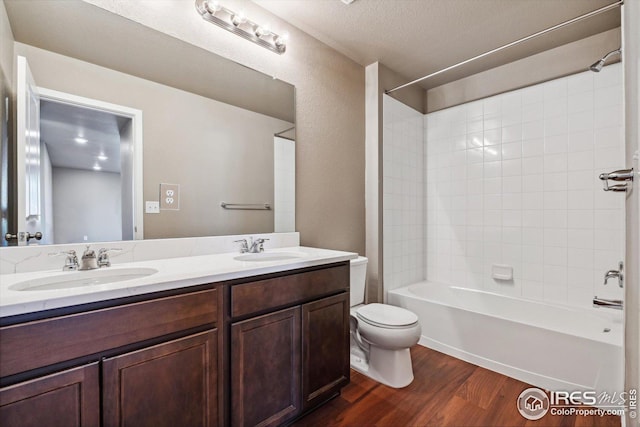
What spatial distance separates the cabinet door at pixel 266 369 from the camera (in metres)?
1.17

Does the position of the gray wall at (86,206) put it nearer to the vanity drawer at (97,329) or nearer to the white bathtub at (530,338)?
the vanity drawer at (97,329)

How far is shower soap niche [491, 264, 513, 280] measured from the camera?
8.30 ft

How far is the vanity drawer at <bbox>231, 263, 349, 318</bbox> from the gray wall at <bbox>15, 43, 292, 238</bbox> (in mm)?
569

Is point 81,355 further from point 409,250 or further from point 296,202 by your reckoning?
point 409,250

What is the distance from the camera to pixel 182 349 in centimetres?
103

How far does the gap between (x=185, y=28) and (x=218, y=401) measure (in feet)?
6.03

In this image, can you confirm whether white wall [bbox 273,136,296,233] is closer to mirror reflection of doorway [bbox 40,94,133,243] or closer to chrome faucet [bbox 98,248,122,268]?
mirror reflection of doorway [bbox 40,94,133,243]

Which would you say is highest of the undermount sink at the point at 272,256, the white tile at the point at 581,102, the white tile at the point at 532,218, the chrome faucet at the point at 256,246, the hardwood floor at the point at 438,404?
the white tile at the point at 581,102

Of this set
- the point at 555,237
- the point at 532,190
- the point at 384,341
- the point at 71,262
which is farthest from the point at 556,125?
the point at 71,262

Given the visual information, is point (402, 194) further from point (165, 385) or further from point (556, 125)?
point (165, 385)

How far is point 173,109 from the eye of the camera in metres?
1.53

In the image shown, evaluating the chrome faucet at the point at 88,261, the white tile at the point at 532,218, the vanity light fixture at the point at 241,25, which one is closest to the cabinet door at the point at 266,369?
the chrome faucet at the point at 88,261

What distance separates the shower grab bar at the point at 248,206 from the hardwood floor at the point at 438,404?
1.21 m

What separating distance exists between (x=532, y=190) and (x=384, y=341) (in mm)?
1846
